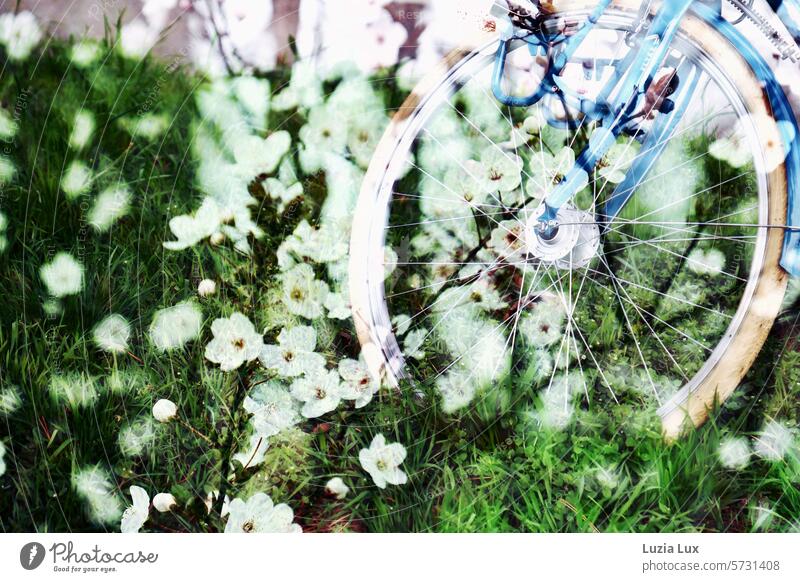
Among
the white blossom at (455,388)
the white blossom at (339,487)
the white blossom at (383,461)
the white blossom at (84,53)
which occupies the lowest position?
the white blossom at (339,487)

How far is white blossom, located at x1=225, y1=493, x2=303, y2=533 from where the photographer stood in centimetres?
125

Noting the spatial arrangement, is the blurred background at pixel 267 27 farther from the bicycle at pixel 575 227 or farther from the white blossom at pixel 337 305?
the white blossom at pixel 337 305

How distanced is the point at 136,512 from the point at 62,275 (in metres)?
0.44

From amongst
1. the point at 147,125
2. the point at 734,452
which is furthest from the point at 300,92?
the point at 734,452

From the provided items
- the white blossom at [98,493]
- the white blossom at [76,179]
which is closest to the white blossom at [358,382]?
the white blossom at [98,493]

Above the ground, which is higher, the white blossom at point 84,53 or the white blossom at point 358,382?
the white blossom at point 84,53

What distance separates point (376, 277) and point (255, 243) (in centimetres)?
22

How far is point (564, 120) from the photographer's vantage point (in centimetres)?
122

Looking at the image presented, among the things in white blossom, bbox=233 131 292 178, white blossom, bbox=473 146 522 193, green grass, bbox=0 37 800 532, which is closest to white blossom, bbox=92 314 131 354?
green grass, bbox=0 37 800 532

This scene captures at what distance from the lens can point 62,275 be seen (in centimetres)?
123

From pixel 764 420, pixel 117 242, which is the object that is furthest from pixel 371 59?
pixel 764 420

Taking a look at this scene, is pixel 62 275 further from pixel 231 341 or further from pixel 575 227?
pixel 575 227

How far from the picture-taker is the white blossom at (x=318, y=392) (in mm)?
1245

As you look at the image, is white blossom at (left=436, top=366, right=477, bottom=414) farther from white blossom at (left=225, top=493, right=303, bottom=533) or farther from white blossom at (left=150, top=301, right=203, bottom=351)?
white blossom at (left=150, top=301, right=203, bottom=351)
